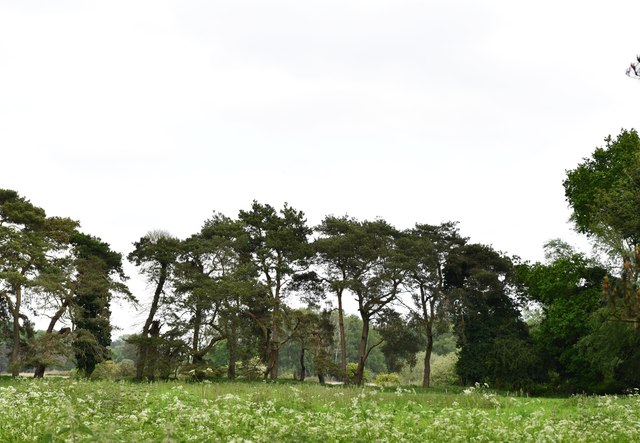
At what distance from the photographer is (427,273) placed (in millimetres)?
45656

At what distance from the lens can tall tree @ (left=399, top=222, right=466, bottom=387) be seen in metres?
A: 44.9

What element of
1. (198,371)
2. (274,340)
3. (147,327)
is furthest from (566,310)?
(147,327)

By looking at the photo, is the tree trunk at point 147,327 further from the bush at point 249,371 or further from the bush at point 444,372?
the bush at point 444,372

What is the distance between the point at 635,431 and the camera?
11.2 metres

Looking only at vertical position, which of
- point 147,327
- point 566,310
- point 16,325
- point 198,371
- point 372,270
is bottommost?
point 198,371

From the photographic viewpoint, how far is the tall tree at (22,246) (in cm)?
3919

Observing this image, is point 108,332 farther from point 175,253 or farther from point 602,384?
point 602,384

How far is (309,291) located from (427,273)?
29.4 ft

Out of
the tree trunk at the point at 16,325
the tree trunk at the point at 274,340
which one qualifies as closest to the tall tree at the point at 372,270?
the tree trunk at the point at 274,340

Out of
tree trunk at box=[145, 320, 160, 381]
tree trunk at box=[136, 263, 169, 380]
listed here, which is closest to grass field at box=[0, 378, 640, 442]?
tree trunk at box=[145, 320, 160, 381]

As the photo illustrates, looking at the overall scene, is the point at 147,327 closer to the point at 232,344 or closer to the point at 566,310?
the point at 232,344

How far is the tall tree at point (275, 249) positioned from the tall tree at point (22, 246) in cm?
1331

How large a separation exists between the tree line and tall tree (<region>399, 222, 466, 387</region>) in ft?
0.37

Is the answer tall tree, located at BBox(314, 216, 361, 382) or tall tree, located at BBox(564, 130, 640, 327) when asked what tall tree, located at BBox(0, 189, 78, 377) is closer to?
tall tree, located at BBox(314, 216, 361, 382)
